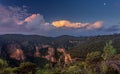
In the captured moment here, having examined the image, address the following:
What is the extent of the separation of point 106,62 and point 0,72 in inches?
1405

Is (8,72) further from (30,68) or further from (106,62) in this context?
(106,62)

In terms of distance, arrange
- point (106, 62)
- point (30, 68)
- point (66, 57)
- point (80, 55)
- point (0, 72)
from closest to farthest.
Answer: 1. point (0, 72)
2. point (106, 62)
3. point (30, 68)
4. point (80, 55)
5. point (66, 57)

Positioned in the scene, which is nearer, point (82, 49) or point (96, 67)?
point (96, 67)

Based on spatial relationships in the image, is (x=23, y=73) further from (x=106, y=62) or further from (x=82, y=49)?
(x=82, y=49)

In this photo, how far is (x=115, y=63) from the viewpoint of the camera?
96875 millimetres

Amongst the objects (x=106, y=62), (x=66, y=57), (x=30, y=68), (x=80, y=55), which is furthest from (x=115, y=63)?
A: (x=66, y=57)

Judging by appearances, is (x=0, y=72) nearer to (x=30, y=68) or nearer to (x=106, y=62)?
(x=30, y=68)

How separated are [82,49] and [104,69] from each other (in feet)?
326

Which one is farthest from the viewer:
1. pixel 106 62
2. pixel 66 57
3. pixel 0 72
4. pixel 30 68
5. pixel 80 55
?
pixel 66 57

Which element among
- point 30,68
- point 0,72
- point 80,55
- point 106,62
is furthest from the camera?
point 80,55

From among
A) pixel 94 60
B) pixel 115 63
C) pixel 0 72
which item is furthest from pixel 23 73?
pixel 115 63

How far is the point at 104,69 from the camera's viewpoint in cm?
8975

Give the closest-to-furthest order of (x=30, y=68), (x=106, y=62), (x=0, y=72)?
(x=0, y=72) < (x=106, y=62) < (x=30, y=68)

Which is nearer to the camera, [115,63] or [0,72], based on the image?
[0,72]
